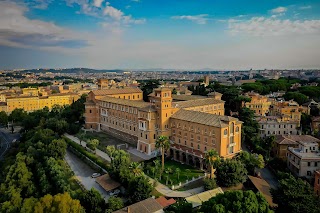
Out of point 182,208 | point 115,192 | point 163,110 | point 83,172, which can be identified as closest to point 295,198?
point 182,208

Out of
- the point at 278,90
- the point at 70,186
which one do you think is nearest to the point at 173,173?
the point at 70,186

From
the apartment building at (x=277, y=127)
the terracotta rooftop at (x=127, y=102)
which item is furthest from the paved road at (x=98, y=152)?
the apartment building at (x=277, y=127)

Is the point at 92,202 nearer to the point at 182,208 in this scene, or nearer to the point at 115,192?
the point at 115,192

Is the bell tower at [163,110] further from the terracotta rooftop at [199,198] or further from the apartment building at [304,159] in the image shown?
the apartment building at [304,159]

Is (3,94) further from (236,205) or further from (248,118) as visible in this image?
(236,205)

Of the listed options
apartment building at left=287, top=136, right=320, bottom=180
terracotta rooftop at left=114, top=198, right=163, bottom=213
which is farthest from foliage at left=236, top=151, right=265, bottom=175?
terracotta rooftop at left=114, top=198, right=163, bottom=213
